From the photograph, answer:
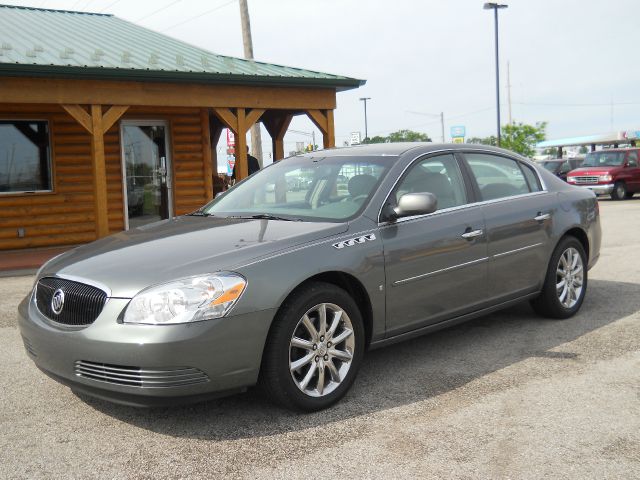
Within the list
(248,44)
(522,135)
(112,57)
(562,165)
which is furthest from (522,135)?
(112,57)

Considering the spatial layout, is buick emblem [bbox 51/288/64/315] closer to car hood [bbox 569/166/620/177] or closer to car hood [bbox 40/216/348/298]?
car hood [bbox 40/216/348/298]

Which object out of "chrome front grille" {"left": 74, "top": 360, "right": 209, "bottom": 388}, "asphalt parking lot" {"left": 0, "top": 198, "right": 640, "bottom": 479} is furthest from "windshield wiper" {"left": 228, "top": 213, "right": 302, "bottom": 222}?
"chrome front grille" {"left": 74, "top": 360, "right": 209, "bottom": 388}

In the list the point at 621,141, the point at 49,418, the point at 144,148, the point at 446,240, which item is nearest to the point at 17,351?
the point at 49,418

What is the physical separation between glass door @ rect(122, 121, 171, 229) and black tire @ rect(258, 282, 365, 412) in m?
10.6

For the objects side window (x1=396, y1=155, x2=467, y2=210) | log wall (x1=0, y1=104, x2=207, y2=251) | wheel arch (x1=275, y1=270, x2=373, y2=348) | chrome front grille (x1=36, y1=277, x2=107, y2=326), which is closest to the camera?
chrome front grille (x1=36, y1=277, x2=107, y2=326)

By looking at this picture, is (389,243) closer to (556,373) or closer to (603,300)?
(556,373)

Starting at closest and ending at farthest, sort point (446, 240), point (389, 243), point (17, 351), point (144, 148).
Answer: point (389, 243) → point (446, 240) → point (17, 351) → point (144, 148)

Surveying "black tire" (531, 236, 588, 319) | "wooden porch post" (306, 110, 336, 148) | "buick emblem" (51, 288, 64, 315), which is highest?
"wooden porch post" (306, 110, 336, 148)

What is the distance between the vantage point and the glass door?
548 inches

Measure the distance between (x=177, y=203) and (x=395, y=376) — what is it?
10.6m

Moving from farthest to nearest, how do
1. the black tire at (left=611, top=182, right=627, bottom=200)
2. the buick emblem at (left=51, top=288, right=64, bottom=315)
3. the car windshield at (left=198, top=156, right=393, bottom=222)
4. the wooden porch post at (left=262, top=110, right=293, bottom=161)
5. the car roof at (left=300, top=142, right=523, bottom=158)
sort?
the black tire at (left=611, top=182, right=627, bottom=200) < the wooden porch post at (left=262, top=110, right=293, bottom=161) < the car roof at (left=300, top=142, right=523, bottom=158) < the car windshield at (left=198, top=156, right=393, bottom=222) < the buick emblem at (left=51, top=288, right=64, bottom=315)

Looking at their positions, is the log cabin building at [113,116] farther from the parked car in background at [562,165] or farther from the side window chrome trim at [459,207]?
the parked car in background at [562,165]

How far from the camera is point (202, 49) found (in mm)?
14391

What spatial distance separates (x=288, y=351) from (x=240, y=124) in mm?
9228
